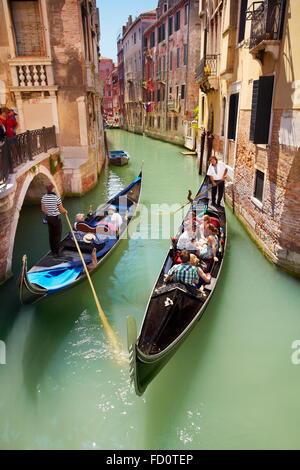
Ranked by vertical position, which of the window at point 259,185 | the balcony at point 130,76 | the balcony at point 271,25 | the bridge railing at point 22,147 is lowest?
the window at point 259,185

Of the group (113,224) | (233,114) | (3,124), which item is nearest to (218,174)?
(233,114)

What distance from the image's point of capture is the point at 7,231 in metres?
4.89

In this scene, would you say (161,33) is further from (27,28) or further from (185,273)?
(185,273)

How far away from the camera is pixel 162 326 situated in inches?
135

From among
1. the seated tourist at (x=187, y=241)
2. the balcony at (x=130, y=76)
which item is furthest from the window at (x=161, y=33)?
the seated tourist at (x=187, y=241)

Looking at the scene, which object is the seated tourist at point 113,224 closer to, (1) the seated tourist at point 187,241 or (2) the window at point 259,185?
(1) the seated tourist at point 187,241

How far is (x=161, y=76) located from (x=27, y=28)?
60.1ft

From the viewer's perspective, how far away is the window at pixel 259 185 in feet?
20.6

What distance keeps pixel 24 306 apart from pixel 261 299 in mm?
3356

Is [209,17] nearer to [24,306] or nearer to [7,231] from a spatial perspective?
[7,231]

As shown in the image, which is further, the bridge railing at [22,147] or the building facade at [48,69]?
the building facade at [48,69]

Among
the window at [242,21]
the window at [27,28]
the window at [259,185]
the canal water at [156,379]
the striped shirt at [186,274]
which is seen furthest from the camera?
the window at [27,28]

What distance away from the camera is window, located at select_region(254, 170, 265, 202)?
6.29m

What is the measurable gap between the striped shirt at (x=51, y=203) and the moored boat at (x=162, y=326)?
1942 millimetres
